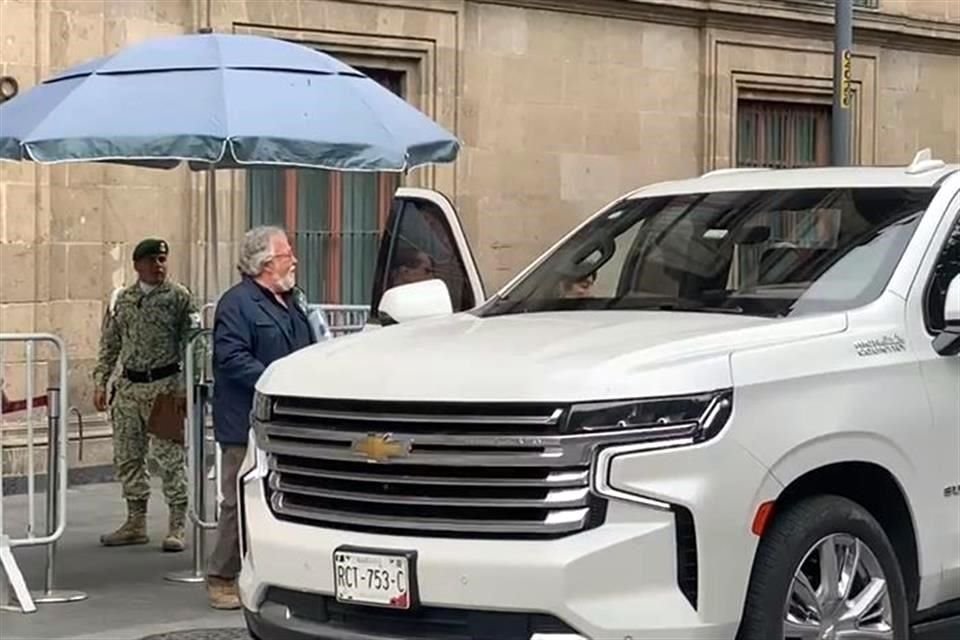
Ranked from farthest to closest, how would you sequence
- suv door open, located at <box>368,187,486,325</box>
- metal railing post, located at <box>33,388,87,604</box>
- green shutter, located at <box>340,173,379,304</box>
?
green shutter, located at <box>340,173,379,304</box>
metal railing post, located at <box>33,388,87,604</box>
suv door open, located at <box>368,187,486,325</box>

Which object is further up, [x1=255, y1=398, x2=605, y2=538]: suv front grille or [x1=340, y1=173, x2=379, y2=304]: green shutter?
[x1=340, y1=173, x2=379, y2=304]: green shutter

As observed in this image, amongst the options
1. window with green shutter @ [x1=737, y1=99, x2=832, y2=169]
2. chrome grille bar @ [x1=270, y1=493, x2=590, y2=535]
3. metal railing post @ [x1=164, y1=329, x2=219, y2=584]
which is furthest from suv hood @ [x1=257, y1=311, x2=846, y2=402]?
window with green shutter @ [x1=737, y1=99, x2=832, y2=169]

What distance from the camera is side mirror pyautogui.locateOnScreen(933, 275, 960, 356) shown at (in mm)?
5871

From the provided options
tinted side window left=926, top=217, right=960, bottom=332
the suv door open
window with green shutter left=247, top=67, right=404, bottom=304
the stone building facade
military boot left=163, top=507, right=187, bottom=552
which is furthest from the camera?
window with green shutter left=247, top=67, right=404, bottom=304

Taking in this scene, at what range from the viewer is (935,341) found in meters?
6.01

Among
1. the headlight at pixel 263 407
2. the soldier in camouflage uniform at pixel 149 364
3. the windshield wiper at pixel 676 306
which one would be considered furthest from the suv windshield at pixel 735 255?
the soldier in camouflage uniform at pixel 149 364

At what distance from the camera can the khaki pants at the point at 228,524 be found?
795 cm

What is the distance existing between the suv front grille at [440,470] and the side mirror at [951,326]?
1.60 m

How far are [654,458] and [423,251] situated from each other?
295 centimetres

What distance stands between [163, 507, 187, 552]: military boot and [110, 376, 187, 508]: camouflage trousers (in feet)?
0.14

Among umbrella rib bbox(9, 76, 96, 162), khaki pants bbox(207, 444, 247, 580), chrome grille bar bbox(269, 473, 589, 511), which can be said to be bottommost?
khaki pants bbox(207, 444, 247, 580)

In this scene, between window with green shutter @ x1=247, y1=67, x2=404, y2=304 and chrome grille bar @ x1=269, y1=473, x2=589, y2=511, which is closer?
chrome grille bar @ x1=269, y1=473, x2=589, y2=511

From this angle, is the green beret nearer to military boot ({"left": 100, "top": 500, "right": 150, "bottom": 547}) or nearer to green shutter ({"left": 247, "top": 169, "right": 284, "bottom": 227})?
military boot ({"left": 100, "top": 500, "right": 150, "bottom": 547})

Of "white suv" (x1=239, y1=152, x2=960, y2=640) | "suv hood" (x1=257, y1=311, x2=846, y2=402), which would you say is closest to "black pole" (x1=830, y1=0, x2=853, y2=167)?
"white suv" (x1=239, y1=152, x2=960, y2=640)
